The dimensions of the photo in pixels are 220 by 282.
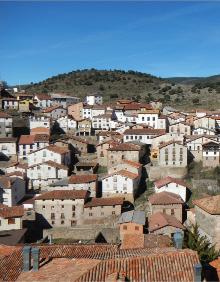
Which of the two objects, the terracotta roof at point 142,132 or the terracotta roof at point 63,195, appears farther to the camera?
the terracotta roof at point 142,132

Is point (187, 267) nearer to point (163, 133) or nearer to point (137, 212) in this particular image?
point (137, 212)

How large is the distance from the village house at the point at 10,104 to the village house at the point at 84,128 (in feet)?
57.7

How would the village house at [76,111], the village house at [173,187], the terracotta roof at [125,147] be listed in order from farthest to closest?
1. the village house at [76,111]
2. the terracotta roof at [125,147]
3. the village house at [173,187]

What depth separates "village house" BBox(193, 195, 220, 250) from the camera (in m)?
30.7

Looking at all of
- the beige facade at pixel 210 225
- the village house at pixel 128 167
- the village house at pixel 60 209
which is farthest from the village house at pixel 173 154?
the beige facade at pixel 210 225

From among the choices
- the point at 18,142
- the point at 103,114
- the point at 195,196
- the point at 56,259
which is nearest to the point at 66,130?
the point at 103,114

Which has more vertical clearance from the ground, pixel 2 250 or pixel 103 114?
pixel 103 114

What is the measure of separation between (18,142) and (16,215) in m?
20.9

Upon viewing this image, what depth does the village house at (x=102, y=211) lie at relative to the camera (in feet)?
137

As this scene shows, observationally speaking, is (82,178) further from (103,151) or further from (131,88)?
(131,88)

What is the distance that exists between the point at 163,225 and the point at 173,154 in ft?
48.6

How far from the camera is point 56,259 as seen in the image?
51.5 ft

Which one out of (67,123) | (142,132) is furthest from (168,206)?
(67,123)

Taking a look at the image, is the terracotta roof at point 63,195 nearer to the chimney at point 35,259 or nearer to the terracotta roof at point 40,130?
the terracotta roof at point 40,130
